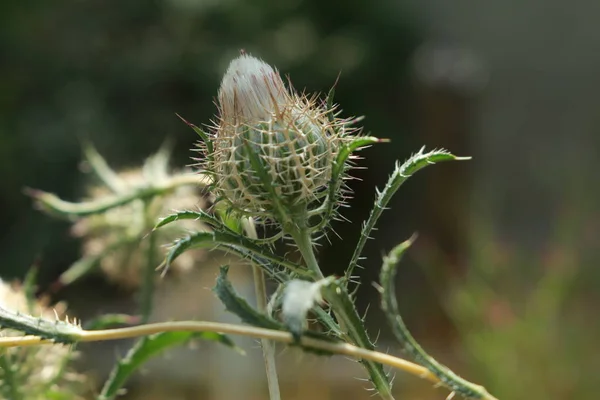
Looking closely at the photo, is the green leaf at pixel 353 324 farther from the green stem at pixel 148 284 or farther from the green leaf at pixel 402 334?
the green stem at pixel 148 284

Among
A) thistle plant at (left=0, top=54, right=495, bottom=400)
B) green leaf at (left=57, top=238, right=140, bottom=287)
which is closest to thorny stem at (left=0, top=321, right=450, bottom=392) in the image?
thistle plant at (left=0, top=54, right=495, bottom=400)

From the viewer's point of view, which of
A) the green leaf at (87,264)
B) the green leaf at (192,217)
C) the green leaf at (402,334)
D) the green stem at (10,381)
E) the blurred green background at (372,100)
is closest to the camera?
the green leaf at (402,334)

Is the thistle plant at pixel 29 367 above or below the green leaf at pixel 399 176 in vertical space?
below

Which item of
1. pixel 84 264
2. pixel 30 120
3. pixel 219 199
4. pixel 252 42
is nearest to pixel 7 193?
pixel 30 120

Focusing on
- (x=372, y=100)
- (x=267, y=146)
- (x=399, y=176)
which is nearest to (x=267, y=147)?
(x=267, y=146)

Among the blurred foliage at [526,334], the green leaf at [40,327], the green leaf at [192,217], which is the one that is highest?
the green leaf at [192,217]

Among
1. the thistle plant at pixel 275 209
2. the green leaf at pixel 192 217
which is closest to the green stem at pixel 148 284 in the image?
the thistle plant at pixel 275 209

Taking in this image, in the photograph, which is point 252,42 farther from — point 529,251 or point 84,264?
point 84,264

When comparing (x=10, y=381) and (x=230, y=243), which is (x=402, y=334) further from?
(x=10, y=381)
